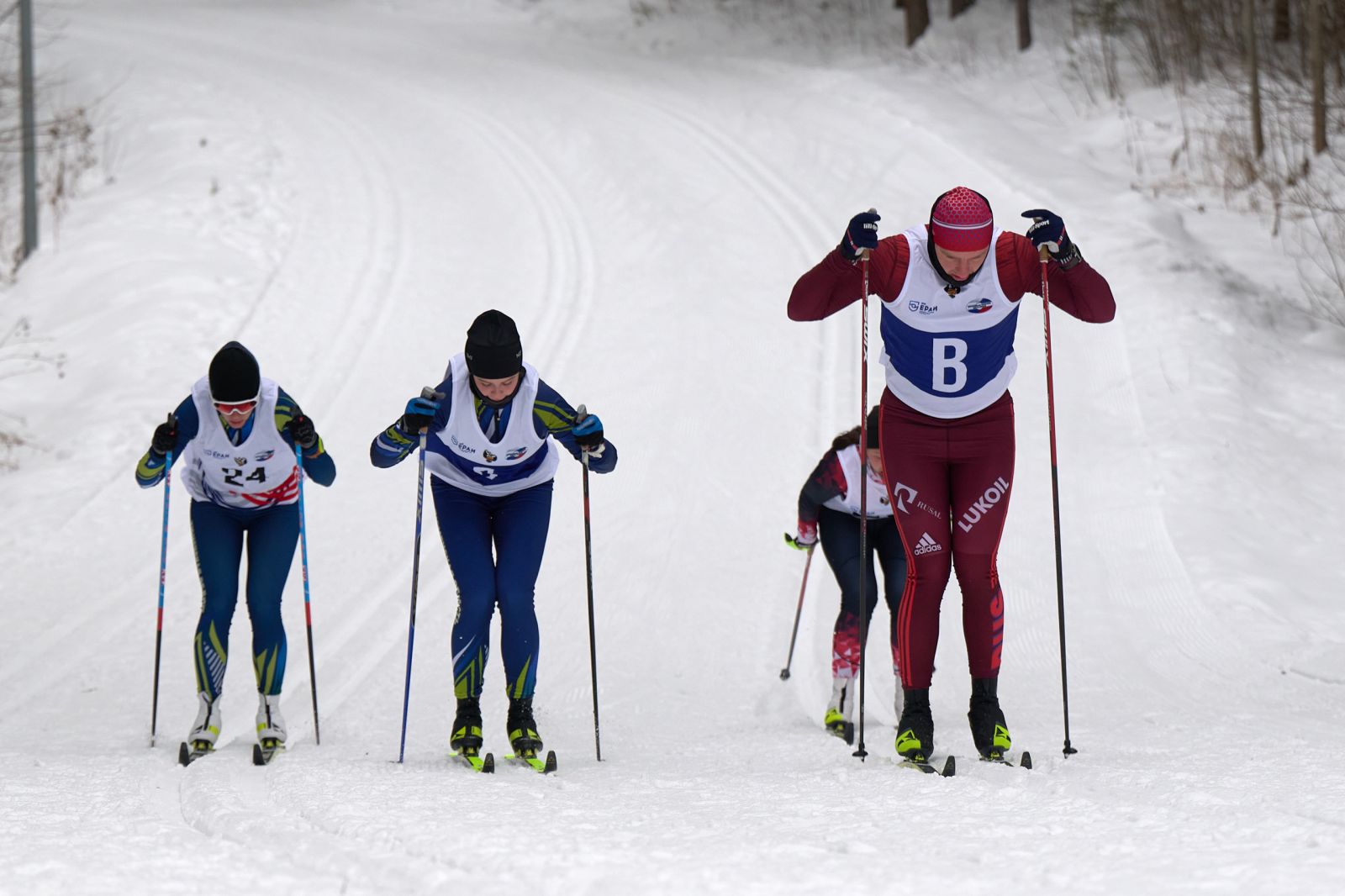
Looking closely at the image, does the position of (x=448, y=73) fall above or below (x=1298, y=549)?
above

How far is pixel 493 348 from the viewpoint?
18.3 ft

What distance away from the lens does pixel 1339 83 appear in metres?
15.3

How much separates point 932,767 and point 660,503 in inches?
180

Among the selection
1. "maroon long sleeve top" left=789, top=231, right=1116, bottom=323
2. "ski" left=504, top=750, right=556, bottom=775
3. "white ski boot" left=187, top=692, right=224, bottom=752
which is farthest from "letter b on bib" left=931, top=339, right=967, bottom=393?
"white ski boot" left=187, top=692, right=224, bottom=752

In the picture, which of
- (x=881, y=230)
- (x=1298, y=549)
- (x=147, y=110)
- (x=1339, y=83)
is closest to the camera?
(x=1298, y=549)

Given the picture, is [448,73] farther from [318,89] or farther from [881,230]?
[881,230]

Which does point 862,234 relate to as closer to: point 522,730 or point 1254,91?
point 522,730

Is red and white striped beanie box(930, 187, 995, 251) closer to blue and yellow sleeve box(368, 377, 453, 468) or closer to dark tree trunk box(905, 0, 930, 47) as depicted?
blue and yellow sleeve box(368, 377, 453, 468)

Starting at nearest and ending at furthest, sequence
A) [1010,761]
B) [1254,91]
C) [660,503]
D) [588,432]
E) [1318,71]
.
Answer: [1010,761]
[588,432]
[660,503]
[1318,71]
[1254,91]

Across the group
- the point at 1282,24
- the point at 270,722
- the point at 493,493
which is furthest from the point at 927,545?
the point at 1282,24

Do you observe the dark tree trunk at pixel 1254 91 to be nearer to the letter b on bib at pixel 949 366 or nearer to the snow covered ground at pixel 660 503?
the snow covered ground at pixel 660 503

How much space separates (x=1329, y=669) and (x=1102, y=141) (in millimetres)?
10498

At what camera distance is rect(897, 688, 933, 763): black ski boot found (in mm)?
5402

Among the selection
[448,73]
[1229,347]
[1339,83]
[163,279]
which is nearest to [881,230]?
[1229,347]
